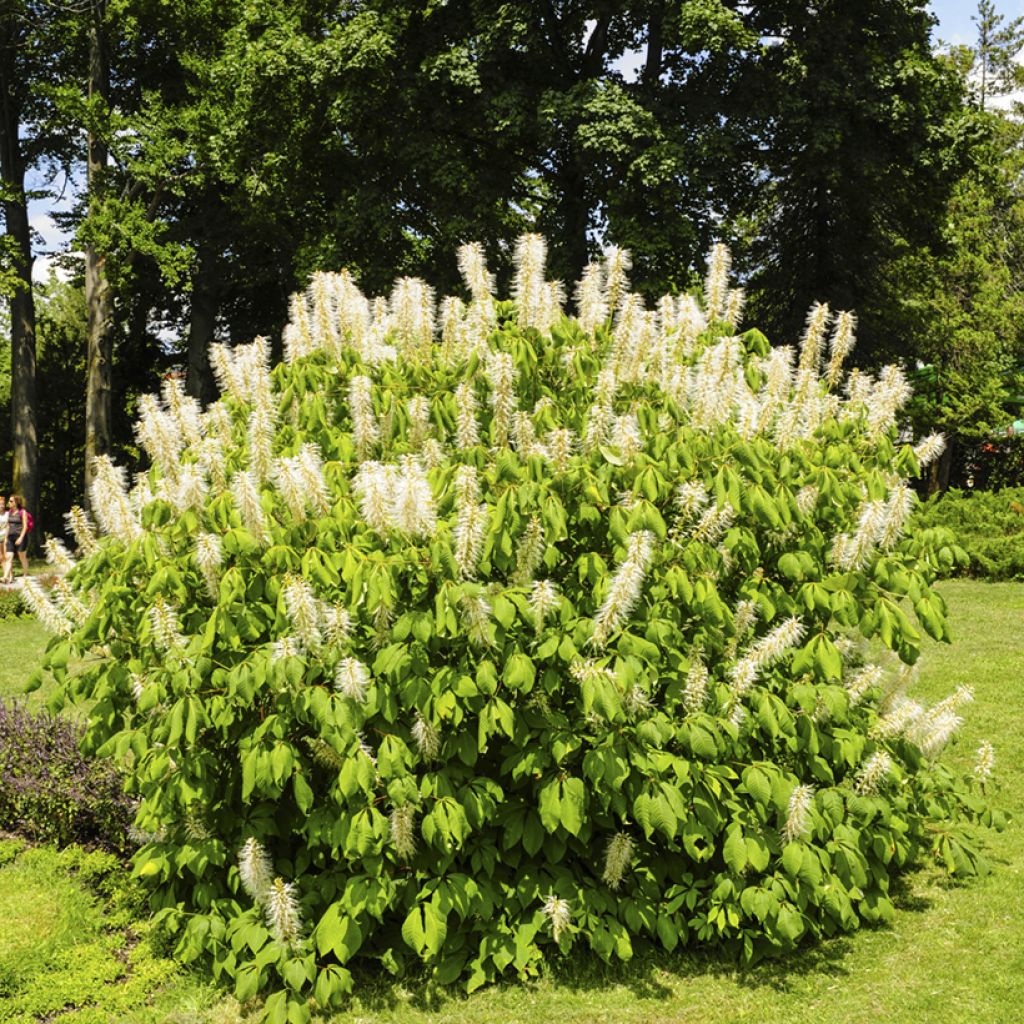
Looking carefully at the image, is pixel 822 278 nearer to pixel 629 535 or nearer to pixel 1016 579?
pixel 1016 579

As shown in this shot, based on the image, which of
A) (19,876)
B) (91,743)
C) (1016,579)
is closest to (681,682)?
(91,743)

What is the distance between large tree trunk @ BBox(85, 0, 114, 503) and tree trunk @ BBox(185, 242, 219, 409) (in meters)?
4.14

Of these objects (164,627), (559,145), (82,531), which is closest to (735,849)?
(164,627)

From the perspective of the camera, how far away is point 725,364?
17.4 ft

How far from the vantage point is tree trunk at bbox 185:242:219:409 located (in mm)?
29016

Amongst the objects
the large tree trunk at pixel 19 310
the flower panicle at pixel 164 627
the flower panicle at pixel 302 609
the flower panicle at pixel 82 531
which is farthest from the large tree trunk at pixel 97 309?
the flower panicle at pixel 302 609

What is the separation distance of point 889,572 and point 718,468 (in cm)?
101

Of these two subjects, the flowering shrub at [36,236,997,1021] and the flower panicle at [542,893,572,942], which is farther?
the flower panicle at [542,893,572,942]

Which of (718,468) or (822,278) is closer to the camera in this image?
(718,468)

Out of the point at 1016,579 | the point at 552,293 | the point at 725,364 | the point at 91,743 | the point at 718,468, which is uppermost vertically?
the point at 552,293

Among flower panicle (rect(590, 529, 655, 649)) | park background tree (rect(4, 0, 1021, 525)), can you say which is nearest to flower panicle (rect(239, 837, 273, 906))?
flower panicle (rect(590, 529, 655, 649))

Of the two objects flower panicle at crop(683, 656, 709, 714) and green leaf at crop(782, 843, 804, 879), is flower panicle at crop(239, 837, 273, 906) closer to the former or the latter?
flower panicle at crop(683, 656, 709, 714)

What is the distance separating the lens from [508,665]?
4367 millimetres

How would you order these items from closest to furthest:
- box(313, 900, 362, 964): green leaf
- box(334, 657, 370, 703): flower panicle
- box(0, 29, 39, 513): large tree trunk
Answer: box(334, 657, 370, 703): flower panicle → box(313, 900, 362, 964): green leaf → box(0, 29, 39, 513): large tree trunk
